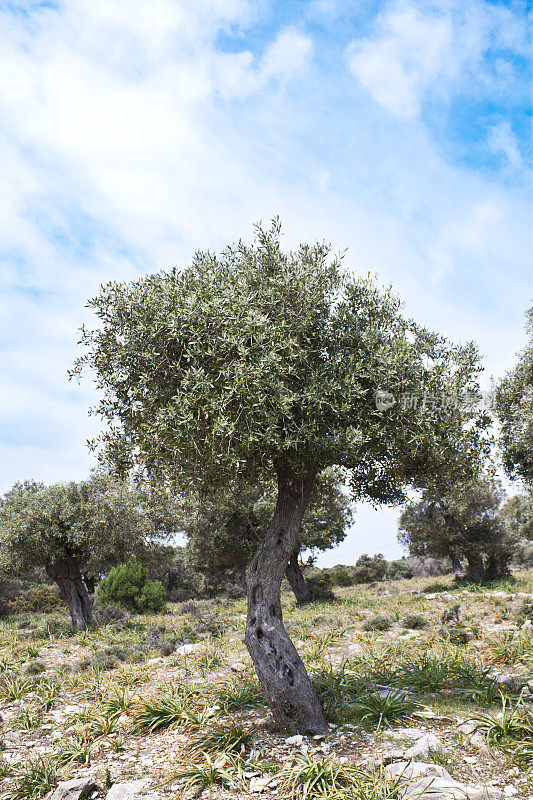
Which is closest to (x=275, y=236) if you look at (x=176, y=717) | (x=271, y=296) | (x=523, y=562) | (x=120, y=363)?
(x=271, y=296)

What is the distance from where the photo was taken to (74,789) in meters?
7.41

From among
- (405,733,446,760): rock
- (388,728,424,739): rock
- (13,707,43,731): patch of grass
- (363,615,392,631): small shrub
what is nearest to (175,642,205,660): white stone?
(13,707,43,731): patch of grass

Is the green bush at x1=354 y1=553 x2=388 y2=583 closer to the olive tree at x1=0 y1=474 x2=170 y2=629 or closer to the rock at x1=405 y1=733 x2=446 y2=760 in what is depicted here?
the olive tree at x1=0 y1=474 x2=170 y2=629

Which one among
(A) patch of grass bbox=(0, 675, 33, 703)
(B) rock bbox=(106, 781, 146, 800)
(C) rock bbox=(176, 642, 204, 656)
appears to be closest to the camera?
(B) rock bbox=(106, 781, 146, 800)

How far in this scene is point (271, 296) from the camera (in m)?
9.31

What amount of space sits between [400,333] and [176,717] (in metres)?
9.49

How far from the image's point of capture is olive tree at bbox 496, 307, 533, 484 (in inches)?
782

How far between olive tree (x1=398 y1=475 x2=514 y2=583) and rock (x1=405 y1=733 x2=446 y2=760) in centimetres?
2568

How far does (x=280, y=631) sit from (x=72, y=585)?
1875 cm

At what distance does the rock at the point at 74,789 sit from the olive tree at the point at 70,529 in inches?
610

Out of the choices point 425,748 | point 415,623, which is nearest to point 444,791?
point 425,748

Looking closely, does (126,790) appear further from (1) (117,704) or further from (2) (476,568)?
(2) (476,568)

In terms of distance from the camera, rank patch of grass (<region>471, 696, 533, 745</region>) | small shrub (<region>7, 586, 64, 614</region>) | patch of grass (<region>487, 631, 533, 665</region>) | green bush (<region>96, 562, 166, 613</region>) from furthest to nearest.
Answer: small shrub (<region>7, 586, 64, 614</region>) → green bush (<region>96, 562, 166, 613</region>) → patch of grass (<region>487, 631, 533, 665</region>) → patch of grass (<region>471, 696, 533, 745</region>)

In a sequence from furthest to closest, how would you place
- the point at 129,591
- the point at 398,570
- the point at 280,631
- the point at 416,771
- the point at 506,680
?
1. the point at 398,570
2. the point at 129,591
3. the point at 506,680
4. the point at 280,631
5. the point at 416,771
